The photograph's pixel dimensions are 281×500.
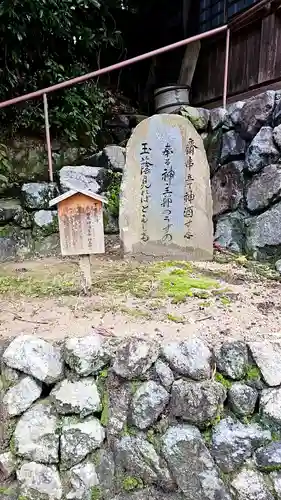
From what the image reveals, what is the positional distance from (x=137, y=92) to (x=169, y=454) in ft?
21.7

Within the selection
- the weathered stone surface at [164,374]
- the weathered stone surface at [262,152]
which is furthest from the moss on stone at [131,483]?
the weathered stone surface at [262,152]

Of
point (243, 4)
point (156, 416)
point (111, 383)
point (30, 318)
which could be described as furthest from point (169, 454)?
point (243, 4)

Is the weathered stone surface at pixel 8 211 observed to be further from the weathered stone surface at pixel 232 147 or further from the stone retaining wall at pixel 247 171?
the weathered stone surface at pixel 232 147

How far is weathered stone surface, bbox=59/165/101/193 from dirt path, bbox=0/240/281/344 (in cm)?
115

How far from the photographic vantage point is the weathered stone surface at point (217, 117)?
412 cm

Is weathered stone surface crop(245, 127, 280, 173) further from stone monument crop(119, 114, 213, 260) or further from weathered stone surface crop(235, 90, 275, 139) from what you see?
stone monument crop(119, 114, 213, 260)

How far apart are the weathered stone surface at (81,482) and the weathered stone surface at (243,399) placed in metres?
0.80

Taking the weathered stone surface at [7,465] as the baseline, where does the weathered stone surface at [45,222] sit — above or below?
above

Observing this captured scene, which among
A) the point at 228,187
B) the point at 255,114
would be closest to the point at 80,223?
the point at 228,187

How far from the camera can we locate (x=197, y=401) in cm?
187

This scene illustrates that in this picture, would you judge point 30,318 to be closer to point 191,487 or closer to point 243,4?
point 191,487

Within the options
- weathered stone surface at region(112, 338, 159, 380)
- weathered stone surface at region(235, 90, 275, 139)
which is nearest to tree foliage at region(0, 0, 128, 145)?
weathered stone surface at region(235, 90, 275, 139)

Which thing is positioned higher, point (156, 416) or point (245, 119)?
point (245, 119)

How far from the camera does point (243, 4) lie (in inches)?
207
